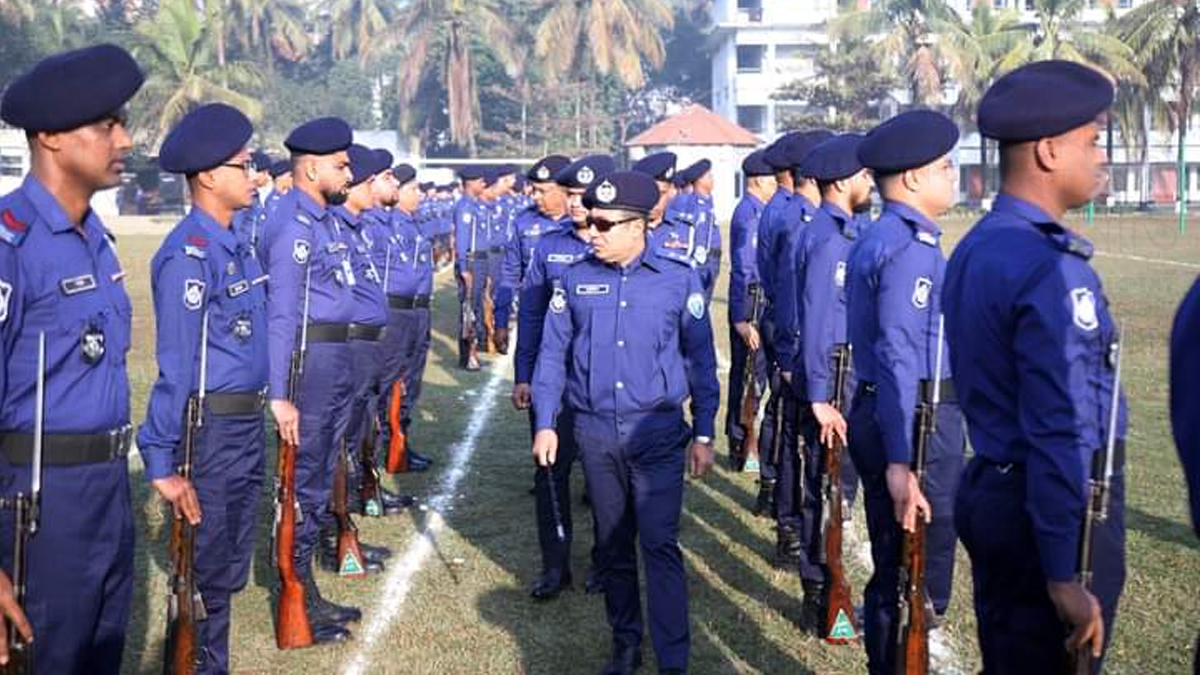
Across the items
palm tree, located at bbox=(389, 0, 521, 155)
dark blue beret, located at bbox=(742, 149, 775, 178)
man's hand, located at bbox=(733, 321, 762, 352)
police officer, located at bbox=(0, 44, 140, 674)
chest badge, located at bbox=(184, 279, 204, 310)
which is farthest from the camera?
palm tree, located at bbox=(389, 0, 521, 155)

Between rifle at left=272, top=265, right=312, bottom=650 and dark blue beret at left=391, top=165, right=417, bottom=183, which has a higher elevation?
dark blue beret at left=391, top=165, right=417, bottom=183

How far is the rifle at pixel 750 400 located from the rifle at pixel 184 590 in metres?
5.26

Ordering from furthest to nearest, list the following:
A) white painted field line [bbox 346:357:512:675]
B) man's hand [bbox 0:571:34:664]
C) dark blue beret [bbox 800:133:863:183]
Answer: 1. dark blue beret [bbox 800:133:863:183]
2. white painted field line [bbox 346:357:512:675]
3. man's hand [bbox 0:571:34:664]

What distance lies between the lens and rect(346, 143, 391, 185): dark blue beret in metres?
7.45

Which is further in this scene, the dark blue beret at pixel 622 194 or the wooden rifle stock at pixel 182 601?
the dark blue beret at pixel 622 194

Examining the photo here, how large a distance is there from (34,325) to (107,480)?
1.68 feet

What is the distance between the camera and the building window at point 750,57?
228 ft

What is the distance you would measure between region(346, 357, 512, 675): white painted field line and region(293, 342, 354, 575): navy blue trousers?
1.56 ft

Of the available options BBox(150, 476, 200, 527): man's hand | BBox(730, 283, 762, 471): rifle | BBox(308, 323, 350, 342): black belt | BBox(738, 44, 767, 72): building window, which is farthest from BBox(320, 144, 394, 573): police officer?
BBox(738, 44, 767, 72): building window

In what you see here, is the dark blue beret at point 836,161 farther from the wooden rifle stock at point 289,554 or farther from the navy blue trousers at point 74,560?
the navy blue trousers at point 74,560

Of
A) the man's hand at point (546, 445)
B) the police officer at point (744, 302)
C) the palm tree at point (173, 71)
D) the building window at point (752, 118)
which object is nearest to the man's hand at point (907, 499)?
the man's hand at point (546, 445)

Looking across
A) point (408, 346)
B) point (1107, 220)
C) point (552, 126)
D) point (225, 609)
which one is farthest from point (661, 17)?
point (225, 609)

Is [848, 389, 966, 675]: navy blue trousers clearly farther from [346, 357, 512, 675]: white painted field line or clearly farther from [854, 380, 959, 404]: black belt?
[346, 357, 512, 675]: white painted field line

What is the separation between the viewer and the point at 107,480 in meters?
3.73
